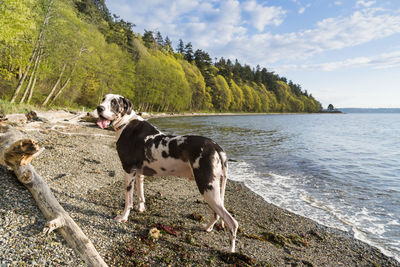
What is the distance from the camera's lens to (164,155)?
3945 mm

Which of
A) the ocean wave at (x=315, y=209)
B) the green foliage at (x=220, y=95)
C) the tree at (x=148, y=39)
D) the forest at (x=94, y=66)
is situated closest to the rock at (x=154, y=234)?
the ocean wave at (x=315, y=209)

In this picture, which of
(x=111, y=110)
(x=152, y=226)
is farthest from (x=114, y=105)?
(x=152, y=226)

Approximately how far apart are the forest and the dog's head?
14.4 m

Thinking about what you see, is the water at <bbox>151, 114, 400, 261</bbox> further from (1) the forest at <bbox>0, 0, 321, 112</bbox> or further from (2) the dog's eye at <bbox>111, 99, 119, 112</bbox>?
(1) the forest at <bbox>0, 0, 321, 112</bbox>

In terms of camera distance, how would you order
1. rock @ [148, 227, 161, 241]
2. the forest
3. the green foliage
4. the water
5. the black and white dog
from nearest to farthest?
1. the black and white dog
2. rock @ [148, 227, 161, 241]
3. the water
4. the forest
5. the green foliage

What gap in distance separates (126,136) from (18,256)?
242 centimetres

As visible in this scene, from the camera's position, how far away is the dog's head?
13.2ft

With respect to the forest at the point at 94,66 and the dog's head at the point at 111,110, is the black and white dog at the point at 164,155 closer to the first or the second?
the dog's head at the point at 111,110

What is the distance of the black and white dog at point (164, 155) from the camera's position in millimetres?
3580

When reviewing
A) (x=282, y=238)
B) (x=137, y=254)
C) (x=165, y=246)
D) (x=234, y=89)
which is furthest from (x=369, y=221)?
(x=234, y=89)

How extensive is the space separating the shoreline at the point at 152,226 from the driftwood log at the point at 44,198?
116mm

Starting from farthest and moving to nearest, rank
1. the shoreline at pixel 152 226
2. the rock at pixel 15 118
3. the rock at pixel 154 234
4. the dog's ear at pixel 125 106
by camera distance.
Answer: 1. the rock at pixel 15 118
2. the dog's ear at pixel 125 106
3. the rock at pixel 154 234
4. the shoreline at pixel 152 226

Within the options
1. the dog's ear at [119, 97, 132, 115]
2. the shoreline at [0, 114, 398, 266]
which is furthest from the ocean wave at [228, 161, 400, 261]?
the dog's ear at [119, 97, 132, 115]

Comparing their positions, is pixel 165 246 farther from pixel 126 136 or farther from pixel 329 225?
pixel 329 225
